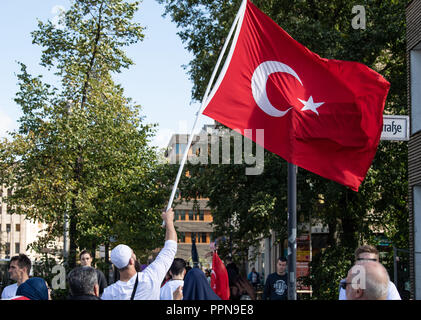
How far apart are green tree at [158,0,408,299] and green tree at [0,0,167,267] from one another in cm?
299

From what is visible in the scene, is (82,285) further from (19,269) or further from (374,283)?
(374,283)

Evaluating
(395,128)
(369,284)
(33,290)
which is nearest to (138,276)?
(33,290)

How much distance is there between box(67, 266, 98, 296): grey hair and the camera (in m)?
5.21

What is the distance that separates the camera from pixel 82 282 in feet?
17.1

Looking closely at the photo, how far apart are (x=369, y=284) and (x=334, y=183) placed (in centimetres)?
1684

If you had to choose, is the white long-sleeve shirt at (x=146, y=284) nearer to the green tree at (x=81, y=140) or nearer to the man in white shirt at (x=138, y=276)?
the man in white shirt at (x=138, y=276)

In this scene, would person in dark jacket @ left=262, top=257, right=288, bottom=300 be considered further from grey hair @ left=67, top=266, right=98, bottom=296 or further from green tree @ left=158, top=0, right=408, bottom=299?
green tree @ left=158, top=0, right=408, bottom=299

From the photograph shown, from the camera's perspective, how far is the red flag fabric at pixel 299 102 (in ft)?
27.8

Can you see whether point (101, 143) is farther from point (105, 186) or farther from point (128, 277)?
point (128, 277)

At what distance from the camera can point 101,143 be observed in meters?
21.2

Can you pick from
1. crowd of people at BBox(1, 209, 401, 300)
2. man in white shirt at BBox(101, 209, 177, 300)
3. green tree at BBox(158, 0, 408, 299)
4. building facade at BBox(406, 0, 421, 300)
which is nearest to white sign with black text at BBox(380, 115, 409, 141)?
crowd of people at BBox(1, 209, 401, 300)

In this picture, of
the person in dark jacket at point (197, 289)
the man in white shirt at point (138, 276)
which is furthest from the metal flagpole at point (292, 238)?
the person in dark jacket at point (197, 289)
